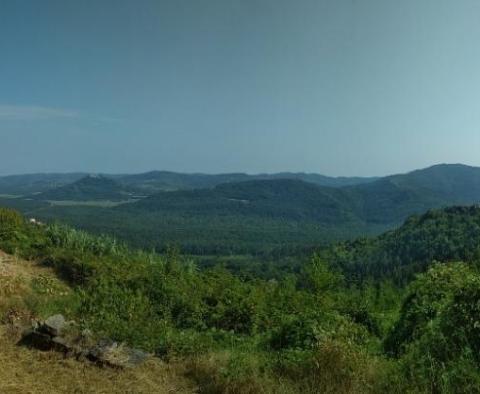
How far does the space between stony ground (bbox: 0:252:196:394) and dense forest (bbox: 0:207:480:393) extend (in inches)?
16.8

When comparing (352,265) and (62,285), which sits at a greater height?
(62,285)

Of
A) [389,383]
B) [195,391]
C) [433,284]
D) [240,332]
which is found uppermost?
[433,284]

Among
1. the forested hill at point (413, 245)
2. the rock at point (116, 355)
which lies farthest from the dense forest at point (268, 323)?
the forested hill at point (413, 245)

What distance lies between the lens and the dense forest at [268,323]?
19.8 ft

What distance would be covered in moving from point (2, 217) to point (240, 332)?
1317cm

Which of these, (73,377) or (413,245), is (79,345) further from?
(413,245)

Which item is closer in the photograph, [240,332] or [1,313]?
[1,313]

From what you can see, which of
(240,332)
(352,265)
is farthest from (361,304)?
(352,265)

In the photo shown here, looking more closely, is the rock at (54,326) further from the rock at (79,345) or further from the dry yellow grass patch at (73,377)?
the dry yellow grass patch at (73,377)

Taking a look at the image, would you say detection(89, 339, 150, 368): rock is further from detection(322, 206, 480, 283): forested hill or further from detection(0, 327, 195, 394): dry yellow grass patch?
detection(322, 206, 480, 283): forested hill

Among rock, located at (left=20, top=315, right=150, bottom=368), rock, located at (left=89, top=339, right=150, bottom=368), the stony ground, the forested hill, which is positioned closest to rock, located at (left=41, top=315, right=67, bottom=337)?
rock, located at (left=20, top=315, right=150, bottom=368)

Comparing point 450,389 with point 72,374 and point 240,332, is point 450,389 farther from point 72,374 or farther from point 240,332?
point 240,332

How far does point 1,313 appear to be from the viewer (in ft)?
30.2

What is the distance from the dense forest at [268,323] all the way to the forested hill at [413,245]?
62819 millimetres
